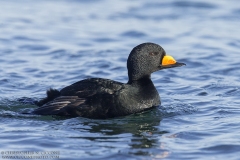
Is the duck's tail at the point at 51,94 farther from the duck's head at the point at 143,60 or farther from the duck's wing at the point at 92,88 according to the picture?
the duck's head at the point at 143,60

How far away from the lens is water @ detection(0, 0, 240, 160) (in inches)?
384

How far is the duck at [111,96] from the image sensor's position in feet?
36.3

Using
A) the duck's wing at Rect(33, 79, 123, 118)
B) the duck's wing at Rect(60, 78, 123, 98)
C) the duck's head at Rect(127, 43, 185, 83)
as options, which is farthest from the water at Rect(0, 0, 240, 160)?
the duck's head at Rect(127, 43, 185, 83)

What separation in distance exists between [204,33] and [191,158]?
12.2 metres

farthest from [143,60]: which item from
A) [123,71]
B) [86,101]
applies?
[123,71]

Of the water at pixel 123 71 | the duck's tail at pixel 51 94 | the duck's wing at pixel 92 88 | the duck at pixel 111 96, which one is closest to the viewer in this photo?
the water at pixel 123 71

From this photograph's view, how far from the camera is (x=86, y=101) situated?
11148mm

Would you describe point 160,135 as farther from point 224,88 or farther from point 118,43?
point 118,43

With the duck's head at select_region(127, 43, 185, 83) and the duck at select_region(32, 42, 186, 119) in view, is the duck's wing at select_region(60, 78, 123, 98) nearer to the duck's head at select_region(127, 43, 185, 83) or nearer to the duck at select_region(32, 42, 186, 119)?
the duck at select_region(32, 42, 186, 119)

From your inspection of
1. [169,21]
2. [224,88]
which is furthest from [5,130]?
[169,21]

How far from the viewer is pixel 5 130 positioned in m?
10.4

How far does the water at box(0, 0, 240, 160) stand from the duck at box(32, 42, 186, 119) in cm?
17

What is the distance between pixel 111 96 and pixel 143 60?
112 cm

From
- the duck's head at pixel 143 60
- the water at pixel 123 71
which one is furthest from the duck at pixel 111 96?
the water at pixel 123 71
